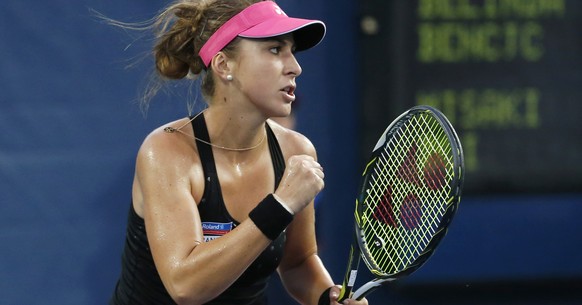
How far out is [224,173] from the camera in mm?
2529

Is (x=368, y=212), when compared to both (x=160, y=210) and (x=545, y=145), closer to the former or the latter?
(x=160, y=210)

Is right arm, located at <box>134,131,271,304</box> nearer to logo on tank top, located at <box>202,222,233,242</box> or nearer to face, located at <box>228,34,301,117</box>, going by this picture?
logo on tank top, located at <box>202,222,233,242</box>

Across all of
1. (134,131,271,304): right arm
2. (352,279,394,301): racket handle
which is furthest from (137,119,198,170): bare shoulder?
(352,279,394,301): racket handle

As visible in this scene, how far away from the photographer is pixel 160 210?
2346 millimetres

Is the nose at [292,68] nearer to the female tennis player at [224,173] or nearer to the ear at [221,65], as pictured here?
the female tennis player at [224,173]

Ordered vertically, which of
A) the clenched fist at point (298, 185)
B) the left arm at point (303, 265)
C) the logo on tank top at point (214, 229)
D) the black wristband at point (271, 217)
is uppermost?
the clenched fist at point (298, 185)

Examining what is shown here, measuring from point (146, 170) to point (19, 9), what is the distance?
1.91 metres

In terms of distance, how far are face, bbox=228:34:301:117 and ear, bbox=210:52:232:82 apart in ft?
0.11

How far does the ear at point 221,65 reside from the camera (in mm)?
2506

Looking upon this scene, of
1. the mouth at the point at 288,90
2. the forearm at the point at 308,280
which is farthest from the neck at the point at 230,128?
the forearm at the point at 308,280

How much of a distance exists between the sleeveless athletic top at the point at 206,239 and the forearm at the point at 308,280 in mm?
139

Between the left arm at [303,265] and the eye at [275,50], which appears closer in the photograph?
the eye at [275,50]

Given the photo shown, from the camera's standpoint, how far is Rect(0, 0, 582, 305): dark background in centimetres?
412

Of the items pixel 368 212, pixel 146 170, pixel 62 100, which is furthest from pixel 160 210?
pixel 62 100
